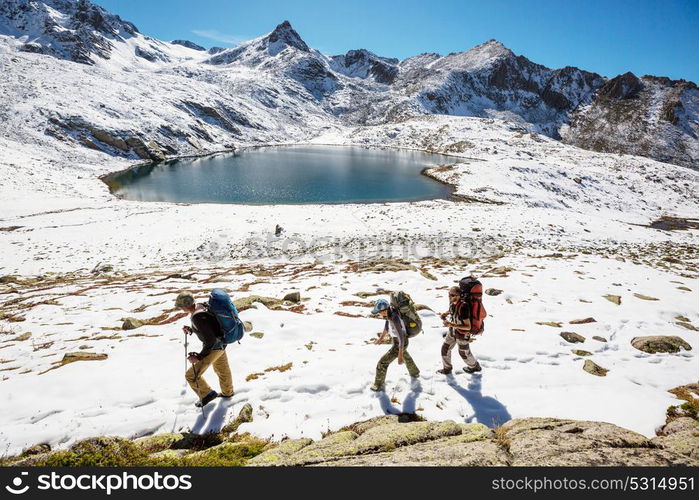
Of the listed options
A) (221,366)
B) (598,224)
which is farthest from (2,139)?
(598,224)

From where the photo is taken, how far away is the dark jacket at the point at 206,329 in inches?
237

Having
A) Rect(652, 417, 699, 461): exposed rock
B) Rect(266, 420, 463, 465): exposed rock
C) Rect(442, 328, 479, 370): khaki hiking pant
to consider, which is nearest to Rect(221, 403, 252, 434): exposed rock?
Rect(266, 420, 463, 465): exposed rock

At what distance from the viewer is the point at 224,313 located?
6203 mm

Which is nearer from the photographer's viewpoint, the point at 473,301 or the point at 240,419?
the point at 240,419

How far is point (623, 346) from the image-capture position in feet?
30.1

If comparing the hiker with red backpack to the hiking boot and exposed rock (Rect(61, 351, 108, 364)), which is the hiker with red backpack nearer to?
the hiking boot

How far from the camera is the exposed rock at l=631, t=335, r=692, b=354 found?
29.1 feet

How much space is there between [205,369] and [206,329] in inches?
31.6

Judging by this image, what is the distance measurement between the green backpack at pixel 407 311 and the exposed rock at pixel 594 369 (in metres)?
4.58

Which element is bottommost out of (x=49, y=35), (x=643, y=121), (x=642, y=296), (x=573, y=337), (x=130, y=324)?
(x=130, y=324)

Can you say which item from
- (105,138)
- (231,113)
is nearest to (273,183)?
(105,138)

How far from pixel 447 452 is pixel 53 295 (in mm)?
17671

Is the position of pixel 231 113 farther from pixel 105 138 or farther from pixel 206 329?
pixel 206 329

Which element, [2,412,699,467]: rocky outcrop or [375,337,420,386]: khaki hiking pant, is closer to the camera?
[2,412,699,467]: rocky outcrop
